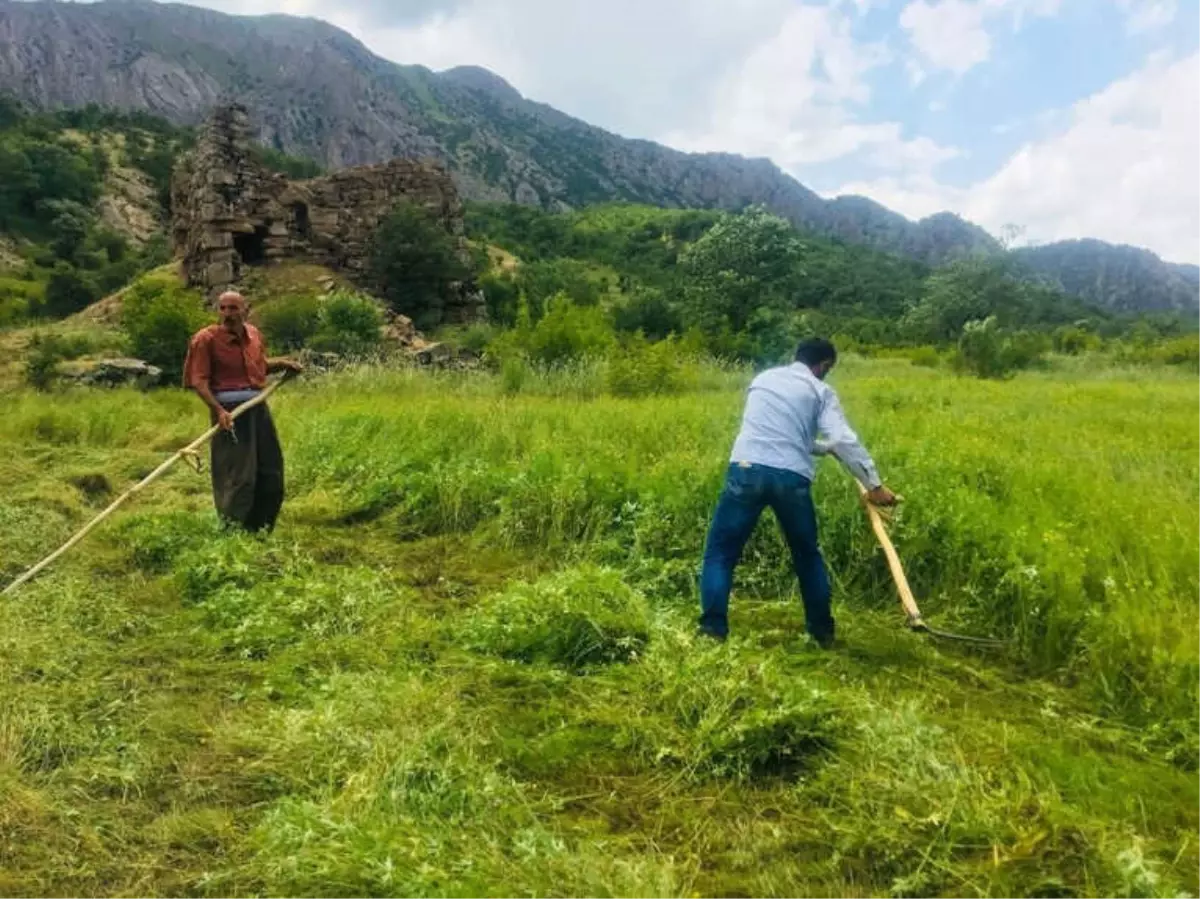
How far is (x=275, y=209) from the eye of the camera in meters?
26.0

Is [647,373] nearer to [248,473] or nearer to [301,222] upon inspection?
[248,473]

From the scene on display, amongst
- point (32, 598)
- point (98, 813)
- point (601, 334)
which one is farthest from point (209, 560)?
point (601, 334)

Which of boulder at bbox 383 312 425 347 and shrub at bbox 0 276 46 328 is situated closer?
boulder at bbox 383 312 425 347

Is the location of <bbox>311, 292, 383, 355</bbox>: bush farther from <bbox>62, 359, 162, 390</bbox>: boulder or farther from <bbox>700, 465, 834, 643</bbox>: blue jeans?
<bbox>700, 465, 834, 643</bbox>: blue jeans

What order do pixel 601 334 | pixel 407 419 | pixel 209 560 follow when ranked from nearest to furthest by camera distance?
pixel 209 560, pixel 407 419, pixel 601 334

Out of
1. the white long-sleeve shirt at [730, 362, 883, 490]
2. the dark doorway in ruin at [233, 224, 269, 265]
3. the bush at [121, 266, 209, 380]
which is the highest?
the dark doorway in ruin at [233, 224, 269, 265]

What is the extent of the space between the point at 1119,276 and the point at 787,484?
7287 inches

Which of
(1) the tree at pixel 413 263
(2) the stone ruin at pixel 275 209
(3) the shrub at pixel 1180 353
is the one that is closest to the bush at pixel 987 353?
(3) the shrub at pixel 1180 353

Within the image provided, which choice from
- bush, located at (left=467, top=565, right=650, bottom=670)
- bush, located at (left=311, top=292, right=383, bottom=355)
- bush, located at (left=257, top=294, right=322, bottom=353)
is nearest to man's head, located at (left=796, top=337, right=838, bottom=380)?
bush, located at (left=467, top=565, right=650, bottom=670)

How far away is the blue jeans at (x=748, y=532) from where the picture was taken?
13.2 feet

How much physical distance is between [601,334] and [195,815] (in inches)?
578

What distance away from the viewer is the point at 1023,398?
11945 millimetres

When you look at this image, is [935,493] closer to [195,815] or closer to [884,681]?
[884,681]

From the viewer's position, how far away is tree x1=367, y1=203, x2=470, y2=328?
2622 centimetres
